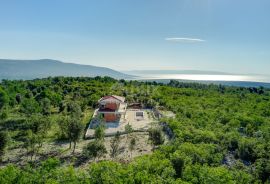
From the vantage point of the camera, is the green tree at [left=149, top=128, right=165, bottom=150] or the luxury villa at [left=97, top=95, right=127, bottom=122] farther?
the luxury villa at [left=97, top=95, right=127, bottom=122]

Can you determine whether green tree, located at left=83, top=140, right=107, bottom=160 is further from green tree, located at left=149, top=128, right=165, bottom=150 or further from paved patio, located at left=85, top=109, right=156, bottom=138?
paved patio, located at left=85, top=109, right=156, bottom=138

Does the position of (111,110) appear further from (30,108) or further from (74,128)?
(74,128)

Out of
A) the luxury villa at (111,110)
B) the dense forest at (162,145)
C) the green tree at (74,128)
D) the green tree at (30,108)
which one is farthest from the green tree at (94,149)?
the green tree at (30,108)

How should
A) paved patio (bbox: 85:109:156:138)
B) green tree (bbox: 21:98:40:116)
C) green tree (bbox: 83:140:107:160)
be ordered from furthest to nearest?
green tree (bbox: 21:98:40:116) < paved patio (bbox: 85:109:156:138) < green tree (bbox: 83:140:107:160)

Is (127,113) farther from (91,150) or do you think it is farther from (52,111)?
(91,150)

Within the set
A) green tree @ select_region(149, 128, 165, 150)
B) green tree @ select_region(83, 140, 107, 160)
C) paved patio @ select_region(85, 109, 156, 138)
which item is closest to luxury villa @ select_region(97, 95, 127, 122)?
paved patio @ select_region(85, 109, 156, 138)

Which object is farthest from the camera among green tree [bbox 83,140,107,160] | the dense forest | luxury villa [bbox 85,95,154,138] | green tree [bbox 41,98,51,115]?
green tree [bbox 41,98,51,115]

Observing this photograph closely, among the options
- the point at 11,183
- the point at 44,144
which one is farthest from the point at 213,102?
the point at 11,183
